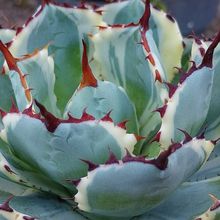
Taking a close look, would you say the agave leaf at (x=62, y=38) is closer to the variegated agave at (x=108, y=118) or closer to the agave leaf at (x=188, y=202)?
the variegated agave at (x=108, y=118)

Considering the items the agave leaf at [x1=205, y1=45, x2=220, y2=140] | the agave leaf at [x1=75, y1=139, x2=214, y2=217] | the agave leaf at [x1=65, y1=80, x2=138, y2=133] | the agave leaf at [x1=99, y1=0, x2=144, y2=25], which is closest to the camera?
the agave leaf at [x1=75, y1=139, x2=214, y2=217]

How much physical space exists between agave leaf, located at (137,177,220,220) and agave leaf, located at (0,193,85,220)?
4.3 inches

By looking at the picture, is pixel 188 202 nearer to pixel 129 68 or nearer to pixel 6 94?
pixel 129 68

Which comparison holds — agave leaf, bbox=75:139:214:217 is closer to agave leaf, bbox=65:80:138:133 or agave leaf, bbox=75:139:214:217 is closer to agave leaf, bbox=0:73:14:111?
agave leaf, bbox=65:80:138:133

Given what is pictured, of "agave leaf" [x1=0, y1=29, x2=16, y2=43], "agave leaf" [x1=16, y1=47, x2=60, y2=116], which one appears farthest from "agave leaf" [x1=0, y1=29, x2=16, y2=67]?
"agave leaf" [x1=16, y1=47, x2=60, y2=116]

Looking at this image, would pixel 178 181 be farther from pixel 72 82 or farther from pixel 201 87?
pixel 72 82

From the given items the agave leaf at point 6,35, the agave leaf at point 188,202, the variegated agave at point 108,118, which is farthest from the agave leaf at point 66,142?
the agave leaf at point 6,35

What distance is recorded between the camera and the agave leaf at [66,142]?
81cm

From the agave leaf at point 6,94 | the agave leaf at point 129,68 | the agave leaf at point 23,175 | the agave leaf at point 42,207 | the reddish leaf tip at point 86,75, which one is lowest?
the agave leaf at point 42,207

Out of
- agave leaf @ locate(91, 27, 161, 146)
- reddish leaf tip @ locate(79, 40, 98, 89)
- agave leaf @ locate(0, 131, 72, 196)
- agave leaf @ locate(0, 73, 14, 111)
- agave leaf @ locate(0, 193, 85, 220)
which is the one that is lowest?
agave leaf @ locate(0, 193, 85, 220)

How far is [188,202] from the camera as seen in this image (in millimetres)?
943

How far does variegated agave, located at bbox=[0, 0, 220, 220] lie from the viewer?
31.8 inches

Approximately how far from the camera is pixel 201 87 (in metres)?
0.87

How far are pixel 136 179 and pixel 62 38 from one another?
36 cm
